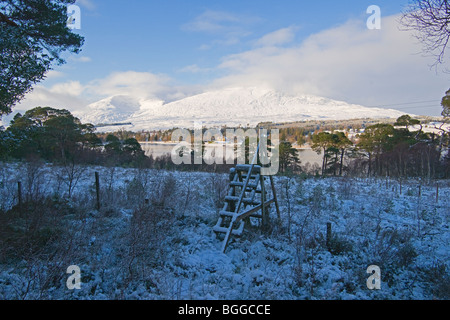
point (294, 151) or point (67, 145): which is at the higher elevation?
point (67, 145)

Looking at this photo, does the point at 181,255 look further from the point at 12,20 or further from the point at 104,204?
the point at 12,20

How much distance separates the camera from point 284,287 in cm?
434

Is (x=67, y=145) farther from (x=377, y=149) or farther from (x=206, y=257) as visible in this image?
(x=377, y=149)

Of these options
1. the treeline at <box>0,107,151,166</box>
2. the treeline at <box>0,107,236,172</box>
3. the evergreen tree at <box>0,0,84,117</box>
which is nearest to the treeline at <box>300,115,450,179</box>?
the treeline at <box>0,107,236,172</box>

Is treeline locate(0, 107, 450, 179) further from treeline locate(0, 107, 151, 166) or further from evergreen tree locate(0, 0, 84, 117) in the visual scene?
evergreen tree locate(0, 0, 84, 117)

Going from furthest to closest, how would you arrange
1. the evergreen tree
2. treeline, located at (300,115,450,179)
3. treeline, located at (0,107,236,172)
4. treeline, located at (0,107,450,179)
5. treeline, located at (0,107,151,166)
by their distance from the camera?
1. treeline, located at (300,115,450,179)
2. treeline, located at (0,107,450,179)
3. treeline, located at (0,107,151,166)
4. treeline, located at (0,107,236,172)
5. the evergreen tree

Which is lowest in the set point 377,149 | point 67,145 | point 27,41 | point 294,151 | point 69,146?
point 294,151

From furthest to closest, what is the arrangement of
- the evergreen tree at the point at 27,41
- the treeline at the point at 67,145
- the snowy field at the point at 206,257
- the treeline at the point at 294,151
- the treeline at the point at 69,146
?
the treeline at the point at 294,151 → the treeline at the point at 67,145 → the treeline at the point at 69,146 → the evergreen tree at the point at 27,41 → the snowy field at the point at 206,257

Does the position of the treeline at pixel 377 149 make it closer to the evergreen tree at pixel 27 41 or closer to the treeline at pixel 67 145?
the treeline at pixel 67 145

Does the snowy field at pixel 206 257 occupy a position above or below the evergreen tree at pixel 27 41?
below

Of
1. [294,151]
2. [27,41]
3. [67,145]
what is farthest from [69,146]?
[294,151]

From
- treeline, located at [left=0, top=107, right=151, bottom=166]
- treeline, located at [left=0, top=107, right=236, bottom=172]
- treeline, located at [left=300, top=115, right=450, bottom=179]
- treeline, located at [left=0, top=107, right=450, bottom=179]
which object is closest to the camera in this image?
treeline, located at [left=0, top=107, right=236, bottom=172]

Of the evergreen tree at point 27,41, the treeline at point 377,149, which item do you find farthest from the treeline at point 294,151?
the evergreen tree at point 27,41
